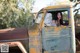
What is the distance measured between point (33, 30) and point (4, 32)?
97cm

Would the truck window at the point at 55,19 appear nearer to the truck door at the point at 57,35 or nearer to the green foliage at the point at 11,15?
the truck door at the point at 57,35

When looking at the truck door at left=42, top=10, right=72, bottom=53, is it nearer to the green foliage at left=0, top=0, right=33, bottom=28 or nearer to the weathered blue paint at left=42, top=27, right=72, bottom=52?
the weathered blue paint at left=42, top=27, right=72, bottom=52

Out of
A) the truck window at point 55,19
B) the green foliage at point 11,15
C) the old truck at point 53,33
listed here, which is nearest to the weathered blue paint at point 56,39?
the old truck at point 53,33

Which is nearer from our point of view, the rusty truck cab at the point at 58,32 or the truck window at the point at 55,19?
the rusty truck cab at the point at 58,32

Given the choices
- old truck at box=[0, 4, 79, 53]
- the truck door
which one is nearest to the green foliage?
old truck at box=[0, 4, 79, 53]

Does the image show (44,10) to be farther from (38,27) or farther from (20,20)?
(20,20)

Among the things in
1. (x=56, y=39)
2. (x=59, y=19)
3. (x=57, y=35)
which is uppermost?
(x=59, y=19)

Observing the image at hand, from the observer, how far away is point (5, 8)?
21.7 meters

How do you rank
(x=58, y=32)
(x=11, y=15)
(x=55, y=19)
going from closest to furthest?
(x=58, y=32) → (x=55, y=19) → (x=11, y=15)

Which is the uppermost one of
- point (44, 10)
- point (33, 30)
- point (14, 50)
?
point (44, 10)

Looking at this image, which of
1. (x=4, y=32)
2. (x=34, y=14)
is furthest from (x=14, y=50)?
(x=34, y=14)

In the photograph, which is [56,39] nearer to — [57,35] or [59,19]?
[57,35]

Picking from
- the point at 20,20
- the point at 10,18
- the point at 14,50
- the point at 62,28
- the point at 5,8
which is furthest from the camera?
the point at 20,20

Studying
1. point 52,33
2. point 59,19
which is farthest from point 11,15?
point 52,33
